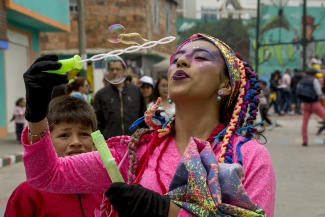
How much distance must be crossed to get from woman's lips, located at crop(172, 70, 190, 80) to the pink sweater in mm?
280

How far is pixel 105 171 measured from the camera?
2520mm

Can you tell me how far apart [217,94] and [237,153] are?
318 millimetres

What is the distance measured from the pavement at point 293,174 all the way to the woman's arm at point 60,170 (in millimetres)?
4207

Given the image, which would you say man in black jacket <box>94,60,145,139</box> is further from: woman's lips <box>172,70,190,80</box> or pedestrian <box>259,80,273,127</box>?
woman's lips <box>172,70,190,80</box>

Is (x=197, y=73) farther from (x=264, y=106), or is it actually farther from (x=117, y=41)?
(x=264, y=106)

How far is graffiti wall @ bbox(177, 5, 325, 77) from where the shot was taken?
100 ft

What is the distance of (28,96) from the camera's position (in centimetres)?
224

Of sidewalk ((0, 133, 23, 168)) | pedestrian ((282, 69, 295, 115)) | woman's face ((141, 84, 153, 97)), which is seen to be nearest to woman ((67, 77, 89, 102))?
woman's face ((141, 84, 153, 97))

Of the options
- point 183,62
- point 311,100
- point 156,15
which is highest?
point 156,15

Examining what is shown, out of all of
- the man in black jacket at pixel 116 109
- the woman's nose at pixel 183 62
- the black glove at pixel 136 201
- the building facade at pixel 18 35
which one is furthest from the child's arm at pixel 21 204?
the building facade at pixel 18 35

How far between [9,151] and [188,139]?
11021mm

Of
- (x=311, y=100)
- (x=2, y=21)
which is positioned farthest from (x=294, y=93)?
(x=2, y=21)

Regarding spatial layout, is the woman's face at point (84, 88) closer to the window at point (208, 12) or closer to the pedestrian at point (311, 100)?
the pedestrian at point (311, 100)

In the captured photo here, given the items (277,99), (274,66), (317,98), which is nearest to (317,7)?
(274,66)
